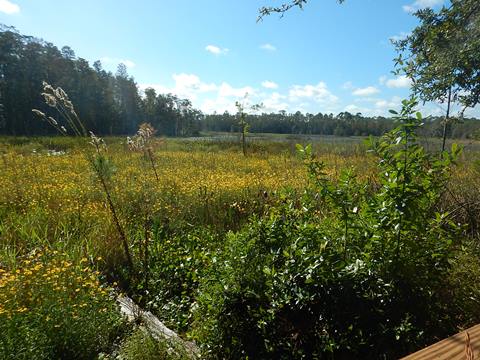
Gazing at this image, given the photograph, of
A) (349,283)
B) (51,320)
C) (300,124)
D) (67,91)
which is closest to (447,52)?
(349,283)

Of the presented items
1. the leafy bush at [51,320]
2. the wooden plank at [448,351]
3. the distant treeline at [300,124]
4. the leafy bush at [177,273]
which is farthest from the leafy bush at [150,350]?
the distant treeline at [300,124]

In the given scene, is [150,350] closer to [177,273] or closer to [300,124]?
[177,273]

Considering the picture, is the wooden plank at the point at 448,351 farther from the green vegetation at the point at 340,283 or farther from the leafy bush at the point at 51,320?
the leafy bush at the point at 51,320

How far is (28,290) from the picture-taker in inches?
110

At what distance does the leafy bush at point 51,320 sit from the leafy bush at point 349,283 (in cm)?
79

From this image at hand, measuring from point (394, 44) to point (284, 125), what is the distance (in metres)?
86.5

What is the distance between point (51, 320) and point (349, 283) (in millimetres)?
2021

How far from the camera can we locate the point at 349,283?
220 centimetres

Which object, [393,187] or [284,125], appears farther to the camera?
[284,125]

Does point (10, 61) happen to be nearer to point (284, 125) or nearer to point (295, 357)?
point (295, 357)

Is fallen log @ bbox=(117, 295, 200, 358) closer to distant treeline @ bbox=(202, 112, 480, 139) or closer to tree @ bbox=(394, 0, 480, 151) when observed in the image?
tree @ bbox=(394, 0, 480, 151)

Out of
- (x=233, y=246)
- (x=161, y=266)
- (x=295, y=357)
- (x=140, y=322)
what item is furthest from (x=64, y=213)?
(x=295, y=357)

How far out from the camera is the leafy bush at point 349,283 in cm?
216

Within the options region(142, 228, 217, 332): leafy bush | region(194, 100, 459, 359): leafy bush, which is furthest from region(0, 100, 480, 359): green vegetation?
region(142, 228, 217, 332): leafy bush
